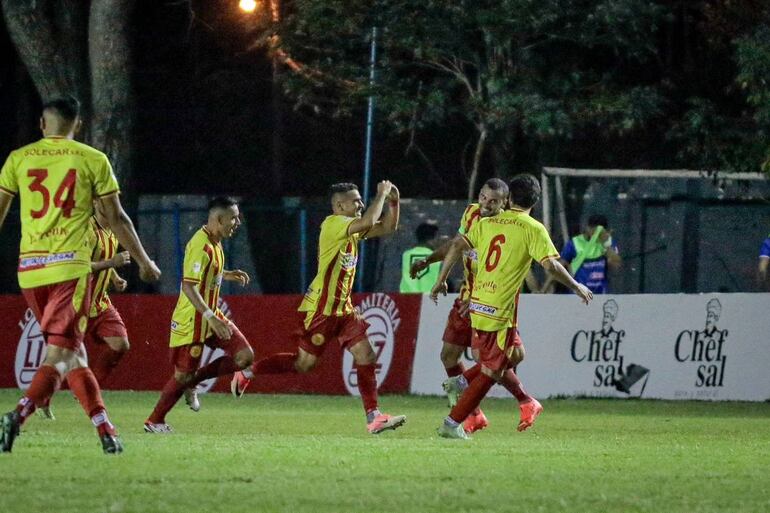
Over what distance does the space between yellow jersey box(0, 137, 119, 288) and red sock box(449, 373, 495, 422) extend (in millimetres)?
3250

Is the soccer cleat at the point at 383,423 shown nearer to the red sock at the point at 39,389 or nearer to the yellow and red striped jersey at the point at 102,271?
the yellow and red striped jersey at the point at 102,271

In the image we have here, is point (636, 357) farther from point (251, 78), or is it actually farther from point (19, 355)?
point (251, 78)

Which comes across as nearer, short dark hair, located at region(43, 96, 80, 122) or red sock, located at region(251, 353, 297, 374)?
short dark hair, located at region(43, 96, 80, 122)

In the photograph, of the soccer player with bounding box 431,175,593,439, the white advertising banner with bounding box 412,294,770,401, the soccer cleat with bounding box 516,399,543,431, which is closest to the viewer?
the soccer player with bounding box 431,175,593,439

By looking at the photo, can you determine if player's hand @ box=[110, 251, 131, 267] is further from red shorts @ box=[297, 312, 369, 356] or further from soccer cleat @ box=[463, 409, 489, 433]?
soccer cleat @ box=[463, 409, 489, 433]

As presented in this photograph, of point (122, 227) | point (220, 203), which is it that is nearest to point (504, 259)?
point (220, 203)

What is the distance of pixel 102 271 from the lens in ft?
48.9

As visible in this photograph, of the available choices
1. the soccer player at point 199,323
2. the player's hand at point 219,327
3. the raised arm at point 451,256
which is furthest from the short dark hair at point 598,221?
the player's hand at point 219,327

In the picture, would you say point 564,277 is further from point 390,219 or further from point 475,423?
point 475,423

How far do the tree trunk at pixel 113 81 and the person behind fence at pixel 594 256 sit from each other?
6.83m

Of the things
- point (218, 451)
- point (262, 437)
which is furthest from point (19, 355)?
point (218, 451)

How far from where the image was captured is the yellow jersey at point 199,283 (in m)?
13.5

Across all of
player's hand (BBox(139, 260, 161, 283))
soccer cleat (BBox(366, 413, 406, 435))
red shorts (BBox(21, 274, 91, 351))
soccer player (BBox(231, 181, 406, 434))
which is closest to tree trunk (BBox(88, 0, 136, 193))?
soccer player (BBox(231, 181, 406, 434))

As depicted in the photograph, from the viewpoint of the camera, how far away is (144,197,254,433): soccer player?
1341cm
